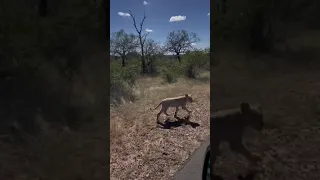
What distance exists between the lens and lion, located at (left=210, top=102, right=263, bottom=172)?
3.29m

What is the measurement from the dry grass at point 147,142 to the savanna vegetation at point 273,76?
3.84 m

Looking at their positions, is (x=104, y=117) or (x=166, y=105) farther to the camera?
(x=166, y=105)

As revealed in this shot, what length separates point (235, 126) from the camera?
132 inches

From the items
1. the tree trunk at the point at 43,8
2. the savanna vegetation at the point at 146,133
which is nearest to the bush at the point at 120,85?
the savanna vegetation at the point at 146,133

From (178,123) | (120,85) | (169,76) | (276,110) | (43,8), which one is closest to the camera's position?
(276,110)

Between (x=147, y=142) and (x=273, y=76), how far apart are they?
6.69 meters

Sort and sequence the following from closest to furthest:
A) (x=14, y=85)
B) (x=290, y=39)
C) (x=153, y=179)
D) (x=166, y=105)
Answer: (x=290, y=39) < (x=14, y=85) < (x=153, y=179) < (x=166, y=105)

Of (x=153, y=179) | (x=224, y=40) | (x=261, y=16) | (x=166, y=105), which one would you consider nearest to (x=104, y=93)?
(x=224, y=40)

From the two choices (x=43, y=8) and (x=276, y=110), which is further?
(x=43, y=8)

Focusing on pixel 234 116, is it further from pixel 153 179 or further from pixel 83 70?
pixel 153 179

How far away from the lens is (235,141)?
132 inches

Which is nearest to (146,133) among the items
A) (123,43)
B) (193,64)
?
(193,64)

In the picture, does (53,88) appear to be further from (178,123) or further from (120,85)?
(120,85)

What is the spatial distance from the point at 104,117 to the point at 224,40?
1357mm
